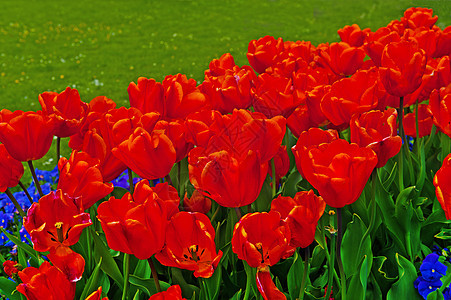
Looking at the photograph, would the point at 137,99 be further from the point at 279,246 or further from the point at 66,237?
the point at 279,246

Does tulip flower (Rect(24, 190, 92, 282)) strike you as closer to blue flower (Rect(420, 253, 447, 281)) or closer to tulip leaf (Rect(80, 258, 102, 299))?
tulip leaf (Rect(80, 258, 102, 299))

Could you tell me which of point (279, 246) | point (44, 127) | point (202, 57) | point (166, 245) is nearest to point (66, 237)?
point (166, 245)

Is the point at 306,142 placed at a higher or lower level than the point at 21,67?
higher

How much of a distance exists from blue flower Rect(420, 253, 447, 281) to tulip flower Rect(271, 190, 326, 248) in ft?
2.15

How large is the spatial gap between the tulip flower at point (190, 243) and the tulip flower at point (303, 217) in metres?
0.23

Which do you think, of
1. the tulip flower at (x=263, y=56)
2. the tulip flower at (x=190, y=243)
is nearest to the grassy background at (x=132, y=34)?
the tulip flower at (x=263, y=56)

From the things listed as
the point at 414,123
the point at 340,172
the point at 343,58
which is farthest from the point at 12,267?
the point at 414,123

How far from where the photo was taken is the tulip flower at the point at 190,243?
142cm

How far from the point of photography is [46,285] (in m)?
1.37

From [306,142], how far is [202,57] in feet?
29.9

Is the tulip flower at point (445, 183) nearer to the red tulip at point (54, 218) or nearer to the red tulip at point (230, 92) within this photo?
the red tulip at point (230, 92)

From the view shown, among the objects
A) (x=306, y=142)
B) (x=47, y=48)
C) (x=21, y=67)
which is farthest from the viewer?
(x=47, y=48)

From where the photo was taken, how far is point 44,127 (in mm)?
1780

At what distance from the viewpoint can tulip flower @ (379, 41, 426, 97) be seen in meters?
1.88
